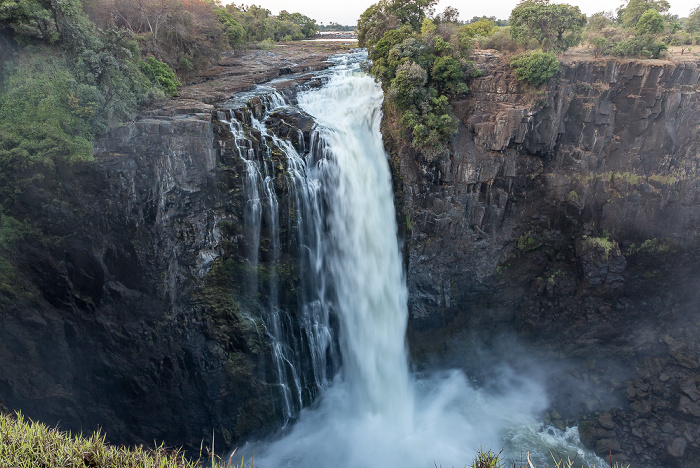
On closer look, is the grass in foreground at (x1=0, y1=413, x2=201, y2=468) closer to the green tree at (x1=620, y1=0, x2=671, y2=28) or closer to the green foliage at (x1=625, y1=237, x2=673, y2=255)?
the green foliage at (x1=625, y1=237, x2=673, y2=255)

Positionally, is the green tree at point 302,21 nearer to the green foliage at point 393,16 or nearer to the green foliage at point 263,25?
the green foliage at point 263,25

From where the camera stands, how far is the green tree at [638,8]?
23688 mm

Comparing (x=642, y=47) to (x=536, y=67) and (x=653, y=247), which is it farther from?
(x=653, y=247)

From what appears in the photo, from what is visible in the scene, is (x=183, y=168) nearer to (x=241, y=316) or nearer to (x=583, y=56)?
(x=241, y=316)

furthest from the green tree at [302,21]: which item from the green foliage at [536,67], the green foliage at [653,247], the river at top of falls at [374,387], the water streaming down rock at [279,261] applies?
the green foliage at [653,247]

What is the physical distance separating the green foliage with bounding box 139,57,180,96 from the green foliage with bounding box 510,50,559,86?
686 inches

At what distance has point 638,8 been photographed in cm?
2375

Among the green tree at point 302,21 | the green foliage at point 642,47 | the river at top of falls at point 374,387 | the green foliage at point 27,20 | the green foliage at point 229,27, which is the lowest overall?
the river at top of falls at point 374,387

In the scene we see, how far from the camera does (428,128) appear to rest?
2038cm

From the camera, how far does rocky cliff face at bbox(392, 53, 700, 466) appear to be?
20.6 meters

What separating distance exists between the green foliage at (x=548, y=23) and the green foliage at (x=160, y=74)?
18.1m

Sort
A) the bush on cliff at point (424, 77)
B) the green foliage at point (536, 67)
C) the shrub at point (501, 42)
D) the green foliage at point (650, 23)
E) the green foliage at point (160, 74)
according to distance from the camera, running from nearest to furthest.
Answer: the green foliage at point (536, 67), the bush on cliff at point (424, 77), the green foliage at point (160, 74), the green foliage at point (650, 23), the shrub at point (501, 42)

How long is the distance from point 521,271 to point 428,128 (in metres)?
9.83

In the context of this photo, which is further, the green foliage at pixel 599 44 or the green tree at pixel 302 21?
the green tree at pixel 302 21
